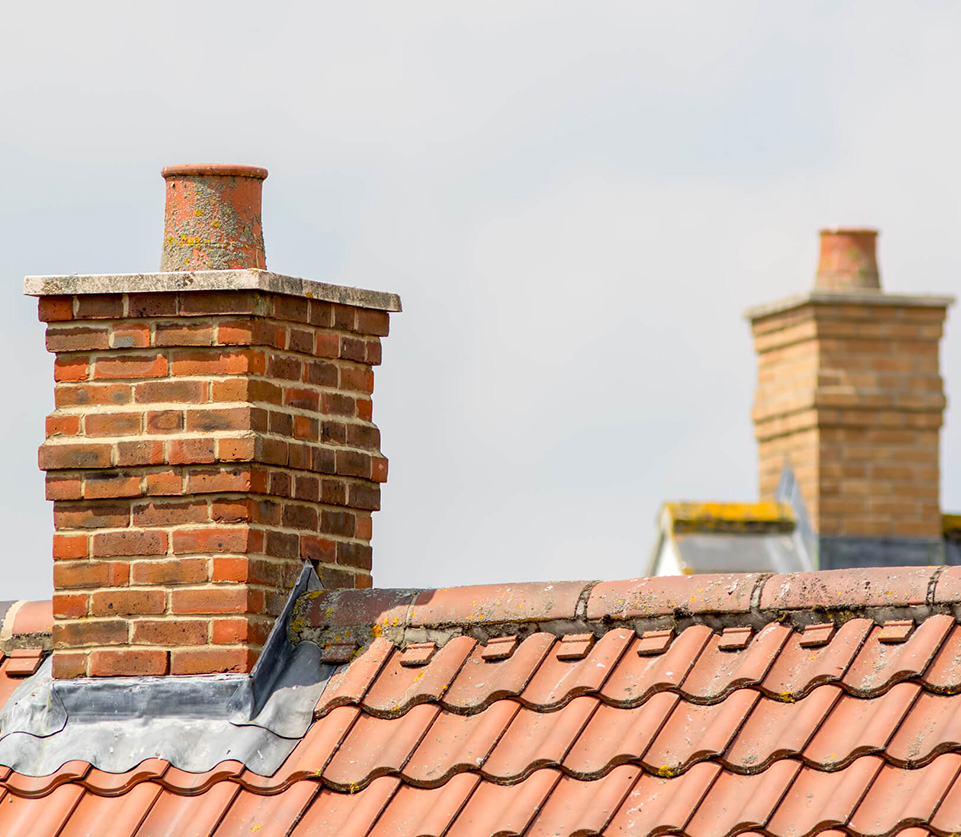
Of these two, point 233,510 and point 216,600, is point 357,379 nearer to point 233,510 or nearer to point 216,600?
point 233,510

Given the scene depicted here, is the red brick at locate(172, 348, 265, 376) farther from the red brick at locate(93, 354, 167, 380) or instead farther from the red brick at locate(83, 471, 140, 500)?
the red brick at locate(83, 471, 140, 500)

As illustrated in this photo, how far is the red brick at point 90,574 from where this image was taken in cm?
697

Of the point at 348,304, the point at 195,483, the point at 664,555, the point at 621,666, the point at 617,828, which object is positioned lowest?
the point at 617,828

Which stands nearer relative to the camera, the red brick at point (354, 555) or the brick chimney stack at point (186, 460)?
the brick chimney stack at point (186, 460)

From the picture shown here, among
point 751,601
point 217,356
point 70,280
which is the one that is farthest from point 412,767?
point 70,280

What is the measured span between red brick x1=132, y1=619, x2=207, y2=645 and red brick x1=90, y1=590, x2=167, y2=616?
4 cm

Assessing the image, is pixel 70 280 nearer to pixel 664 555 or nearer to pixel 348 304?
pixel 348 304

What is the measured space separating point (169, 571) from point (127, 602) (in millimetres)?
171

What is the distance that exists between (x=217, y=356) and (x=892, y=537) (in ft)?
42.3

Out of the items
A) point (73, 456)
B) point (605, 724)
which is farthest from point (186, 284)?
point (605, 724)

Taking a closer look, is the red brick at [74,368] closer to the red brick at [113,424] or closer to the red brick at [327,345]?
→ the red brick at [113,424]

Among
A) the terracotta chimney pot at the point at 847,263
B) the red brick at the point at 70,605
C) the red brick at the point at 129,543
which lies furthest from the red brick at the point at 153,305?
the terracotta chimney pot at the point at 847,263

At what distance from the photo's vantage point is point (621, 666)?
20.7 feet

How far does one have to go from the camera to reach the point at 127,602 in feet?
22.8
